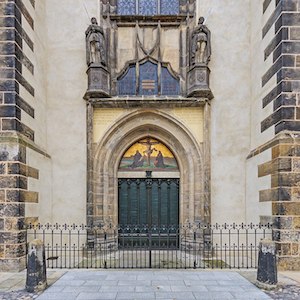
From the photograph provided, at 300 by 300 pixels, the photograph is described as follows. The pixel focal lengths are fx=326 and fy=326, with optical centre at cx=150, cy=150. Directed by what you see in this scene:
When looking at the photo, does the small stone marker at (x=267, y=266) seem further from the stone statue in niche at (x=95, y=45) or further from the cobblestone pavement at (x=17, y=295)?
the stone statue in niche at (x=95, y=45)

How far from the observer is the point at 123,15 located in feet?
37.1

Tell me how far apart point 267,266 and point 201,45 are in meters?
7.14

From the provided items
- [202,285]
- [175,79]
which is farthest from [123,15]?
[202,285]

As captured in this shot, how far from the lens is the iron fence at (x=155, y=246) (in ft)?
30.3

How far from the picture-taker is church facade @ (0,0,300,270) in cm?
1084

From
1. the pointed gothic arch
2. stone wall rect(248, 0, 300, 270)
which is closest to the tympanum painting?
the pointed gothic arch

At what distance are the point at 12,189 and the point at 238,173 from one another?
7.11 m

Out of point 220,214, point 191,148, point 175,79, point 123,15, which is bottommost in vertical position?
point 220,214

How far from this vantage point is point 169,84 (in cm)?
1148

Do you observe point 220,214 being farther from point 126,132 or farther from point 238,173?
point 126,132

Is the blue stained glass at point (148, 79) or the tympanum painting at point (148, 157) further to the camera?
the tympanum painting at point (148, 157)

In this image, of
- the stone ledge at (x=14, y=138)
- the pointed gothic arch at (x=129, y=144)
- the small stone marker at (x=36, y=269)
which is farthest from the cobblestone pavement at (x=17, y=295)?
the pointed gothic arch at (x=129, y=144)

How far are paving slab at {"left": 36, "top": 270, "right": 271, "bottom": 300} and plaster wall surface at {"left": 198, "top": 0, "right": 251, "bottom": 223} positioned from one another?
131 inches

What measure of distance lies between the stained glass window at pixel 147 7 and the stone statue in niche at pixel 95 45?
1.33m
